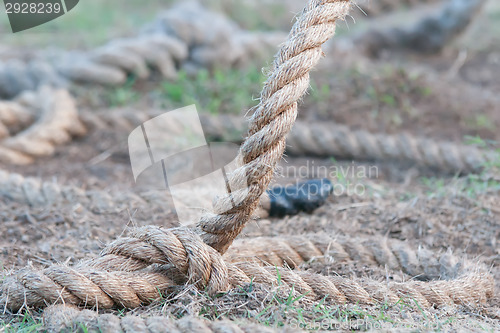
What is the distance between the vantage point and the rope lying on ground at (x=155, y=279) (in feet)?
5.08

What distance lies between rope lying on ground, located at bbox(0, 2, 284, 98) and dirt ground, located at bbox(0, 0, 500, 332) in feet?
0.96

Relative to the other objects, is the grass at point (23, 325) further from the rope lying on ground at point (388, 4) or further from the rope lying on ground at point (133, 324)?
the rope lying on ground at point (388, 4)

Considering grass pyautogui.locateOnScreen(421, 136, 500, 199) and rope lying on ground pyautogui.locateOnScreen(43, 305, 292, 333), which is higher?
rope lying on ground pyautogui.locateOnScreen(43, 305, 292, 333)

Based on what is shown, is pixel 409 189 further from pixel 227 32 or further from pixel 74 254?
pixel 227 32

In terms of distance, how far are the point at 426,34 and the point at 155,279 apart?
5043 mm

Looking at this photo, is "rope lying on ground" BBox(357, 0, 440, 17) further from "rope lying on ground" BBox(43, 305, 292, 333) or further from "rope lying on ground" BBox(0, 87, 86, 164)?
A: "rope lying on ground" BBox(43, 305, 292, 333)

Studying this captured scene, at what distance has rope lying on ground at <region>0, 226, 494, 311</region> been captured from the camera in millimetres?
1550

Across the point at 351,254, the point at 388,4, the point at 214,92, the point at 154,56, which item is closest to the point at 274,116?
the point at 351,254

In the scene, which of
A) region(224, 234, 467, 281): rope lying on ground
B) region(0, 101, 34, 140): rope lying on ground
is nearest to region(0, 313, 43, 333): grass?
region(224, 234, 467, 281): rope lying on ground

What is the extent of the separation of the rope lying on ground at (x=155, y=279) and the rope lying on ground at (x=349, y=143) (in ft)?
6.21

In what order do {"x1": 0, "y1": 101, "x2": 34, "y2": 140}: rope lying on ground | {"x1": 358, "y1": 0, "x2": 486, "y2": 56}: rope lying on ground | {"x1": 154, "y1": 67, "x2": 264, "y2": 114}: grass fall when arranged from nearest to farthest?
1. {"x1": 0, "y1": 101, "x2": 34, "y2": 140}: rope lying on ground
2. {"x1": 154, "y1": 67, "x2": 264, "y2": 114}: grass
3. {"x1": 358, "y1": 0, "x2": 486, "y2": 56}: rope lying on ground

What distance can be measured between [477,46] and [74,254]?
213 inches

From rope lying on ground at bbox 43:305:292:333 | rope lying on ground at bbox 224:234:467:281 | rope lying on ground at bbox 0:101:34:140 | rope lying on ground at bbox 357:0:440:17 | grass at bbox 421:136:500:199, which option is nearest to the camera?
rope lying on ground at bbox 43:305:292:333

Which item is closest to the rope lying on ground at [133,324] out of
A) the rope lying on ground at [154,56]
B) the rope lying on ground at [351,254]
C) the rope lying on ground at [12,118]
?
the rope lying on ground at [351,254]
